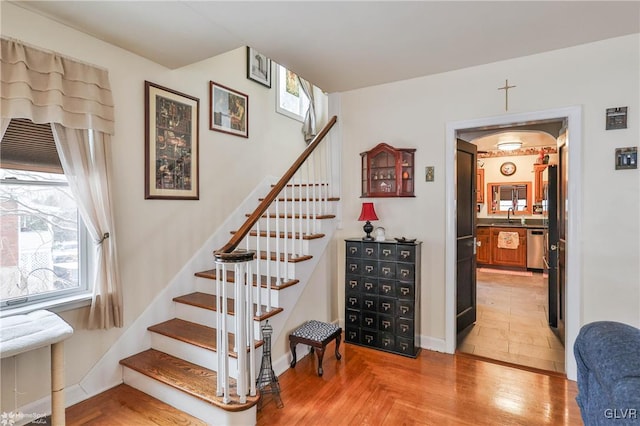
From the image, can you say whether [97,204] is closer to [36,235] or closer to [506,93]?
[36,235]

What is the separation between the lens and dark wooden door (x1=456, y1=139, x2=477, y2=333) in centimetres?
330

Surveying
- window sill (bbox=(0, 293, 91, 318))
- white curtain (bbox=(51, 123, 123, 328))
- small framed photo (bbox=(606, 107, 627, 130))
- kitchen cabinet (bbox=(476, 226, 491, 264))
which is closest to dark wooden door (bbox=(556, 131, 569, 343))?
small framed photo (bbox=(606, 107, 627, 130))

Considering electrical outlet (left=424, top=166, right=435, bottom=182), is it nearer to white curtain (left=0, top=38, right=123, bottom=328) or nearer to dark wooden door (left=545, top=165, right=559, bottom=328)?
dark wooden door (left=545, top=165, right=559, bottom=328)

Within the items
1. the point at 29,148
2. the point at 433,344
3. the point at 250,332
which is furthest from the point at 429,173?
the point at 29,148

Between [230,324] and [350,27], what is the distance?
8.05ft

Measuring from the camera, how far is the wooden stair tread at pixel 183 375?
6.62 ft

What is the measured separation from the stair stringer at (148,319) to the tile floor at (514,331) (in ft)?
9.09

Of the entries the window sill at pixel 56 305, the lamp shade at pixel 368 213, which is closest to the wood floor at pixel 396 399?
the window sill at pixel 56 305

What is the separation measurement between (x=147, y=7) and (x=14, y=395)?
8.44ft

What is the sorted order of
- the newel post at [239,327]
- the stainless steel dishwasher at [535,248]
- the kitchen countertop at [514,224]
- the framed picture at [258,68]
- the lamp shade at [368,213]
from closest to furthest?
the newel post at [239,327] < the lamp shade at [368,213] < the framed picture at [258,68] < the stainless steel dishwasher at [535,248] < the kitchen countertop at [514,224]

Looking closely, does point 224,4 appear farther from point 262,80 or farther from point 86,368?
point 86,368

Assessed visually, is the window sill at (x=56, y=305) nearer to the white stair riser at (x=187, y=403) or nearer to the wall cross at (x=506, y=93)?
the white stair riser at (x=187, y=403)

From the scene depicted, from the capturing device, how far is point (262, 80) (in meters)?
4.06

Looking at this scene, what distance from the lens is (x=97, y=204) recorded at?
91.6 inches
